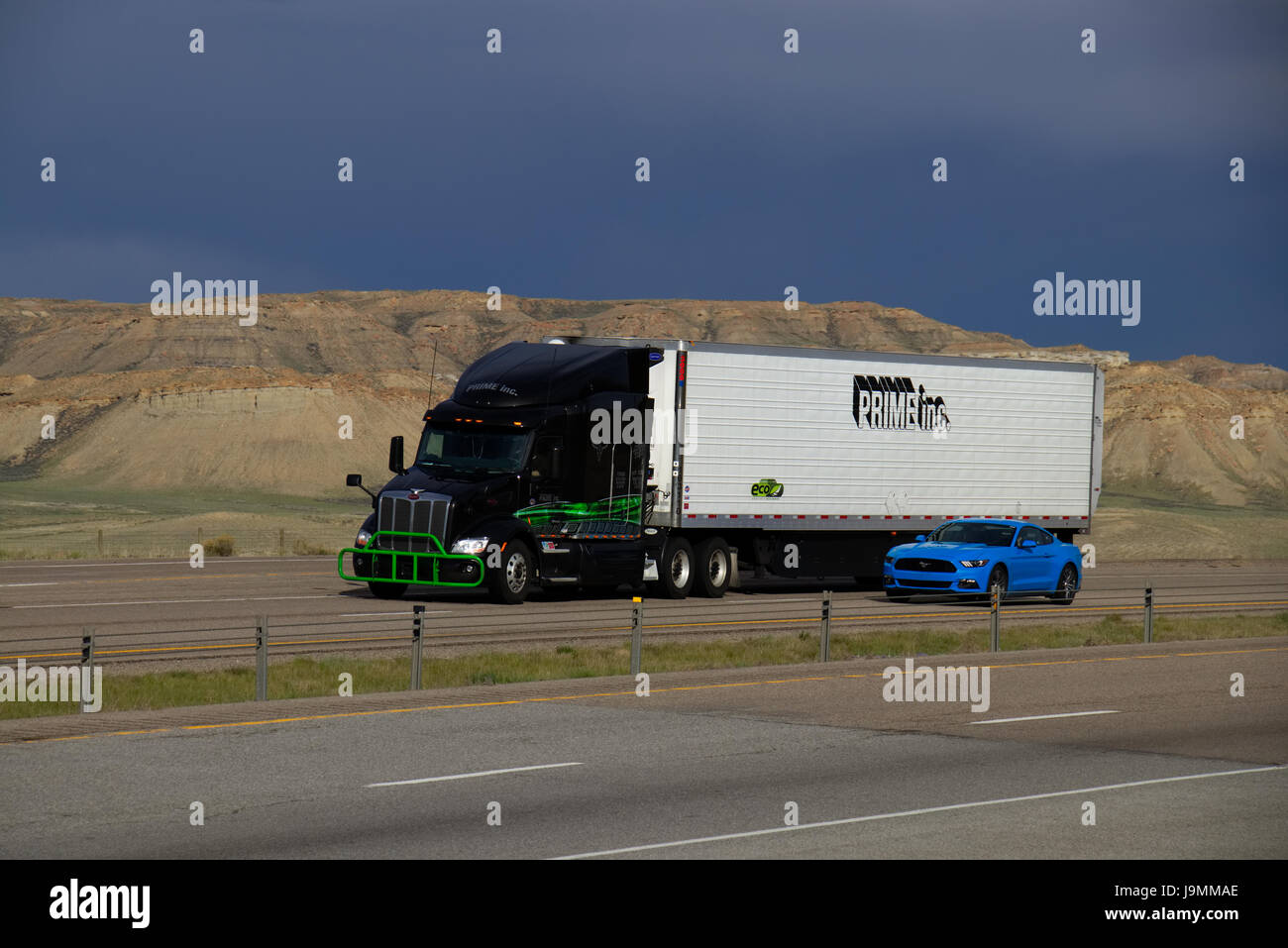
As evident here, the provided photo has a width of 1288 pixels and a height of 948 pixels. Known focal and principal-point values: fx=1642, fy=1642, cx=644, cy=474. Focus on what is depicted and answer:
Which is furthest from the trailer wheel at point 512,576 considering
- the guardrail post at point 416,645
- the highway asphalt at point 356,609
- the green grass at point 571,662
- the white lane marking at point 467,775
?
the white lane marking at point 467,775

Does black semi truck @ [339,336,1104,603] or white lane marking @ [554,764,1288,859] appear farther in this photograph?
black semi truck @ [339,336,1104,603]

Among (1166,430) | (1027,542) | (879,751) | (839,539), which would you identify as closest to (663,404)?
(839,539)

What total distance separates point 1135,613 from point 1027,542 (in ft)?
7.45

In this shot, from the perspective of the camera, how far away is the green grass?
16.8m

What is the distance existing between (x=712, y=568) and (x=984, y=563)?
16.3 ft

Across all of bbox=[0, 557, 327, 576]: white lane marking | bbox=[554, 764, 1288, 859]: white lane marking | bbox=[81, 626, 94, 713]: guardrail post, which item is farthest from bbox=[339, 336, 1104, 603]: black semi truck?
bbox=[554, 764, 1288, 859]: white lane marking

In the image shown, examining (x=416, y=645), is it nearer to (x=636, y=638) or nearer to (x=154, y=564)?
(x=636, y=638)

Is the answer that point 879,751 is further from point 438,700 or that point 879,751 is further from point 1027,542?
point 1027,542

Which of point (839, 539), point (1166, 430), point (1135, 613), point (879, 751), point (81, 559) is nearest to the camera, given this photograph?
point (879, 751)

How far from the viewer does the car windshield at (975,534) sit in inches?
1192

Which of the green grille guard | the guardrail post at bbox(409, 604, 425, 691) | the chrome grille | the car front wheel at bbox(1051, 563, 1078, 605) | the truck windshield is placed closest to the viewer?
the guardrail post at bbox(409, 604, 425, 691)
